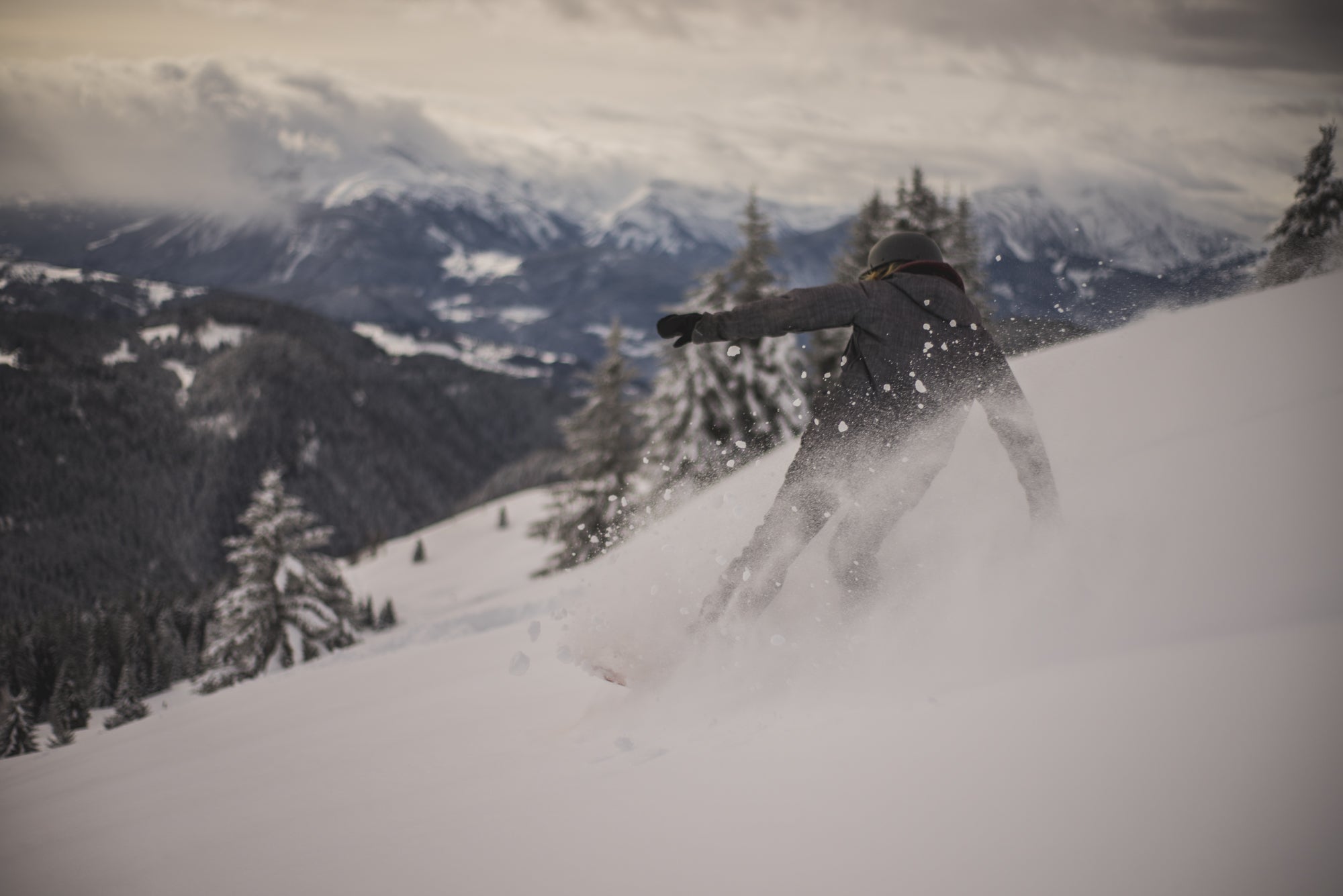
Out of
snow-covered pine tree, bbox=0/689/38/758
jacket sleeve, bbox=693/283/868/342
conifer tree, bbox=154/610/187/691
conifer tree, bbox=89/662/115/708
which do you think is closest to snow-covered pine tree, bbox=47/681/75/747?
conifer tree, bbox=89/662/115/708

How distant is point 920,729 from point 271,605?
22.8 metres

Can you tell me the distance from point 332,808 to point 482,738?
0.96m

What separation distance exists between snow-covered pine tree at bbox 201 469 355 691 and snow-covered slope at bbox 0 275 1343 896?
54.3 ft

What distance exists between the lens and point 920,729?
2.95 m

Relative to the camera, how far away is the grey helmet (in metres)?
3.88

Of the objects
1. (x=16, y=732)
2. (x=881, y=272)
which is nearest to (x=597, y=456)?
(x=881, y=272)

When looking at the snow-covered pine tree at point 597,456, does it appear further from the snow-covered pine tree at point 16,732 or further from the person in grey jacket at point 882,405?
the snow-covered pine tree at point 16,732

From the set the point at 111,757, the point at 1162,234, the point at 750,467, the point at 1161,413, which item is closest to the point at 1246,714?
the point at 1161,413

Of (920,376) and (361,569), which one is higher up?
(920,376)

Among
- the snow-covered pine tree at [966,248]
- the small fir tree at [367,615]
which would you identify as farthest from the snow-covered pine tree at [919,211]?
the small fir tree at [367,615]

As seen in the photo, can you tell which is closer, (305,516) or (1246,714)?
(1246,714)

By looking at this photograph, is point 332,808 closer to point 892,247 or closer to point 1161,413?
point 892,247

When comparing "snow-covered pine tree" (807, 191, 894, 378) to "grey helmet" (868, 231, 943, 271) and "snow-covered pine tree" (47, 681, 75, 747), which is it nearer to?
"grey helmet" (868, 231, 943, 271)

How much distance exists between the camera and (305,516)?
2083 cm
